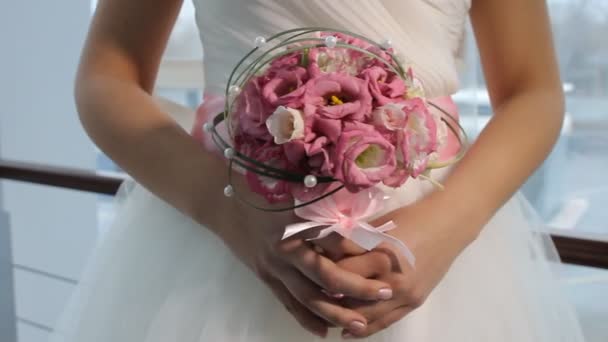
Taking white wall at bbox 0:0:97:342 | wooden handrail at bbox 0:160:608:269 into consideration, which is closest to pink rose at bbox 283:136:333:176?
wooden handrail at bbox 0:160:608:269

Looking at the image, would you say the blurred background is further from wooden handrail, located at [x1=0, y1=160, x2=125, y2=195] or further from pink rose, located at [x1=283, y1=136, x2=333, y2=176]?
pink rose, located at [x1=283, y1=136, x2=333, y2=176]

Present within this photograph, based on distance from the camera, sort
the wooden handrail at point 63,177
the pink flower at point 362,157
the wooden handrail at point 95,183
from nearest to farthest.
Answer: the pink flower at point 362,157 < the wooden handrail at point 95,183 < the wooden handrail at point 63,177

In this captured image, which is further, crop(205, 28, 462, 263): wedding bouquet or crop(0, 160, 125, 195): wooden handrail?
crop(0, 160, 125, 195): wooden handrail

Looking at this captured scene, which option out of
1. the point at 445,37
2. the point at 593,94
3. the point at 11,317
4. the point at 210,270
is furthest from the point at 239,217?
the point at 11,317

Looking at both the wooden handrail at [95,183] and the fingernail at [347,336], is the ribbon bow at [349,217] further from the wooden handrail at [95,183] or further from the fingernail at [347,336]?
the wooden handrail at [95,183]

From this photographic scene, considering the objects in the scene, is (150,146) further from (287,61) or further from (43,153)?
(43,153)

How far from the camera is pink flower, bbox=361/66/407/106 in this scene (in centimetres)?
49

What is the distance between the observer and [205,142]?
0.73m

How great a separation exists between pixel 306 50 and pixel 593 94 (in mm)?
784

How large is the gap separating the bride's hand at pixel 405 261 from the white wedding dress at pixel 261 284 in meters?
0.05

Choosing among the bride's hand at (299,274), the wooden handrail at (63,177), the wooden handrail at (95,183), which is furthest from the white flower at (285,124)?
the wooden handrail at (63,177)

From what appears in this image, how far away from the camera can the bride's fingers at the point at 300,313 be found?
1.90 ft

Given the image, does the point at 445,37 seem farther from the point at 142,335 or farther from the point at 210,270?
the point at 142,335

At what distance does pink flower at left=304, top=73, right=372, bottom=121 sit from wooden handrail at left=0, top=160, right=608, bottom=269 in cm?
52
